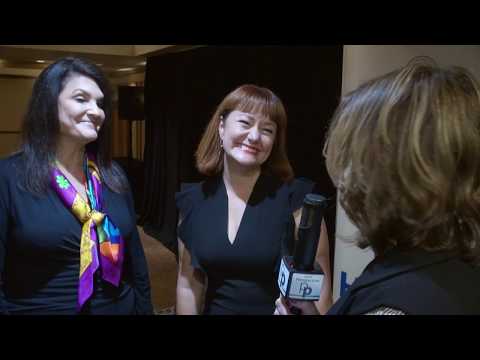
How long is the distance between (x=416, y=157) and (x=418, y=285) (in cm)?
19

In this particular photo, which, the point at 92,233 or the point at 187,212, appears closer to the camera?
the point at 92,233

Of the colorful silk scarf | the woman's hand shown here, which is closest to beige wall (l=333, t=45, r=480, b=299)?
the woman's hand

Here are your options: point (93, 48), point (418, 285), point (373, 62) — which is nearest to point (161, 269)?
point (93, 48)

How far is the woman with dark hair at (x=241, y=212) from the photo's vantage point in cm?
117

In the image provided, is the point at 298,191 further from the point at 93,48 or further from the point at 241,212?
the point at 93,48

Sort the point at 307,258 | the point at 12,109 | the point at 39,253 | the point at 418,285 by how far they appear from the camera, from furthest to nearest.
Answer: the point at 12,109, the point at 39,253, the point at 307,258, the point at 418,285

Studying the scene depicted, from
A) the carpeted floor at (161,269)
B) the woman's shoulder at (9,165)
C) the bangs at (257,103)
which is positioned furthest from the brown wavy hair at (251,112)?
the woman's shoulder at (9,165)

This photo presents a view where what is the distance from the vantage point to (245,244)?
1173 millimetres

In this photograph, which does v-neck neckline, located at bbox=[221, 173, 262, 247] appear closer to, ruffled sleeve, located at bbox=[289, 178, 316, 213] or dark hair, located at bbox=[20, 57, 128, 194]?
ruffled sleeve, located at bbox=[289, 178, 316, 213]

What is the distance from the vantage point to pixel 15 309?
102 cm
